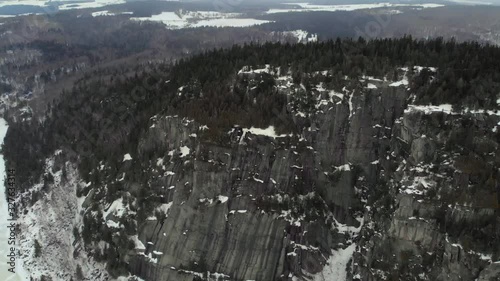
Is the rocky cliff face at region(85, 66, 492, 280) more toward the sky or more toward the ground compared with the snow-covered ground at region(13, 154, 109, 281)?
more toward the sky


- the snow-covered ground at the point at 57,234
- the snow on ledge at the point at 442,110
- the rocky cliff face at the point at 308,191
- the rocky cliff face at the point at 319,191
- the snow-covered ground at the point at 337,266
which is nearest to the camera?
the rocky cliff face at the point at 319,191

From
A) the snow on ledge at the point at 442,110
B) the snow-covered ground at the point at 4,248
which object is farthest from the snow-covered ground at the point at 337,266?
the snow-covered ground at the point at 4,248

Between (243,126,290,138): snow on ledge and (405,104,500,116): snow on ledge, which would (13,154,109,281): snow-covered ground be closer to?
(243,126,290,138): snow on ledge

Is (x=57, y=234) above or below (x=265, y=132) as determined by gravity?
below

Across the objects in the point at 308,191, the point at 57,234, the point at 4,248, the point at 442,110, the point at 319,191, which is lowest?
the point at 4,248

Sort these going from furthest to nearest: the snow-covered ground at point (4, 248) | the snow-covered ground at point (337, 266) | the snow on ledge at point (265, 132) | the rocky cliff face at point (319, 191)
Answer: the snow-covered ground at point (4, 248) < the snow on ledge at point (265, 132) < the snow-covered ground at point (337, 266) < the rocky cliff face at point (319, 191)

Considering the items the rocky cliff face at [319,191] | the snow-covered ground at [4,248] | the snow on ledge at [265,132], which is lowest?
the snow-covered ground at [4,248]

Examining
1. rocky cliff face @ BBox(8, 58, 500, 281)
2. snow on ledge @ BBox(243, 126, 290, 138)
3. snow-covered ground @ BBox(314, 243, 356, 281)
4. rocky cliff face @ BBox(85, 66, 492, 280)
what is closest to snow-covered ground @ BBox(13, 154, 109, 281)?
rocky cliff face @ BBox(8, 58, 500, 281)

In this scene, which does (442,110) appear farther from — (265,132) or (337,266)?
(337,266)

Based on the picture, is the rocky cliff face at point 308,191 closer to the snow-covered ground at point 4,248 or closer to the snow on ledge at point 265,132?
the snow on ledge at point 265,132

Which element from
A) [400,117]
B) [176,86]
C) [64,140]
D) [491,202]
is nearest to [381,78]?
[400,117]

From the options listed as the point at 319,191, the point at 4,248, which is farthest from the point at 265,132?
the point at 4,248
